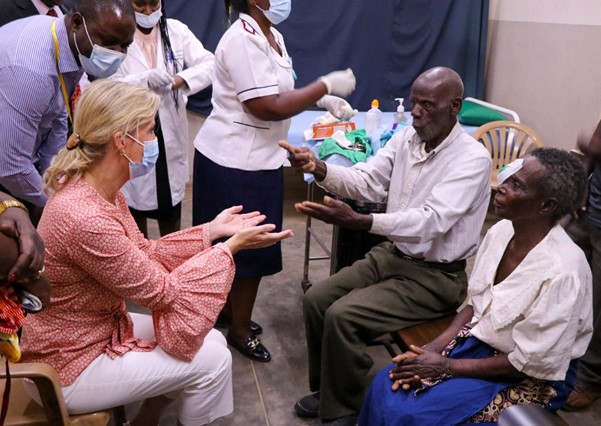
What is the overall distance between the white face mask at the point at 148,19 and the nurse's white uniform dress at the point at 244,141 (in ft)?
1.71

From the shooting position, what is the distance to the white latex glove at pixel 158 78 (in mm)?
2625

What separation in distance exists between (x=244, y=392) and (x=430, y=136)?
1.33m

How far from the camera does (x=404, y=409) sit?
5.57 feet

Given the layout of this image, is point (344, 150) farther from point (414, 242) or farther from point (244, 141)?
point (414, 242)

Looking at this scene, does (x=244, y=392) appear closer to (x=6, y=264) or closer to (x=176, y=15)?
(x=6, y=264)

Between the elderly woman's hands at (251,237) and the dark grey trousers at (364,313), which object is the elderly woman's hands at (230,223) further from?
the dark grey trousers at (364,313)

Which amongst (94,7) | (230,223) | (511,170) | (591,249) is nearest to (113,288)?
(230,223)

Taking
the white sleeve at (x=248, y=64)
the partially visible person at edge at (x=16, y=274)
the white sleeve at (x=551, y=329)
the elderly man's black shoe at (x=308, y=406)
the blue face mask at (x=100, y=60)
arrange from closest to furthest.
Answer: the partially visible person at edge at (x=16, y=274) < the white sleeve at (x=551, y=329) < the blue face mask at (x=100, y=60) < the white sleeve at (x=248, y=64) < the elderly man's black shoe at (x=308, y=406)

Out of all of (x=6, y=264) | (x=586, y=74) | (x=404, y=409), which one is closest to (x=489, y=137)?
(x=586, y=74)

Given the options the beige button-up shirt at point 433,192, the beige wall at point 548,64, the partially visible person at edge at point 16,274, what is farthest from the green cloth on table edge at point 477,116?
the partially visible person at edge at point 16,274

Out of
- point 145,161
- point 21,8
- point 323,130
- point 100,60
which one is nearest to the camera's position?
point 145,161

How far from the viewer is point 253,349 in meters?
2.73

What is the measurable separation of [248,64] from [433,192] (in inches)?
33.2

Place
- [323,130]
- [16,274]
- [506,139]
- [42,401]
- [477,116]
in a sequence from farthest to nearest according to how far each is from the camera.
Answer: [477,116] < [506,139] < [323,130] < [42,401] < [16,274]
